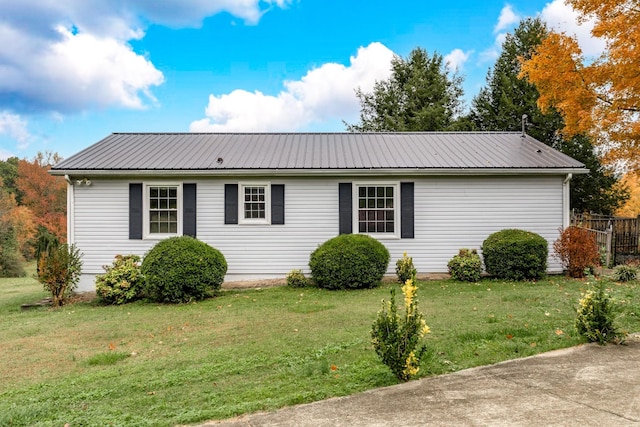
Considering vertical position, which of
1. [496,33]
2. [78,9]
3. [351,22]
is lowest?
[78,9]

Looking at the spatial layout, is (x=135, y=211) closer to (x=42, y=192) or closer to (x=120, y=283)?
(x=120, y=283)

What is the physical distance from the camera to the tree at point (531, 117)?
21359mm

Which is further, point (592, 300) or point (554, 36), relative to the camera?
point (554, 36)

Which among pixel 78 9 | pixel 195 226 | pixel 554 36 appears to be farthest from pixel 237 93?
pixel 554 36

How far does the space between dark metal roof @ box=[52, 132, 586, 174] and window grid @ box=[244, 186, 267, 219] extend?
0.67 m

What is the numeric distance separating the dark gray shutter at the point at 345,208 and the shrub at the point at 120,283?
16.4ft

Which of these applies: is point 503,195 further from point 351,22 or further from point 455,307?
point 351,22

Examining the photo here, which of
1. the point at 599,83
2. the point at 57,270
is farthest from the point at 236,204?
the point at 599,83

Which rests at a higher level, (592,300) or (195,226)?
(195,226)

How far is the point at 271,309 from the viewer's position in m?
7.94

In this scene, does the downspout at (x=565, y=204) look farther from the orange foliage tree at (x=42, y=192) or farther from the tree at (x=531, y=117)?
the orange foliage tree at (x=42, y=192)

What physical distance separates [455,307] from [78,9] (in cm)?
1221

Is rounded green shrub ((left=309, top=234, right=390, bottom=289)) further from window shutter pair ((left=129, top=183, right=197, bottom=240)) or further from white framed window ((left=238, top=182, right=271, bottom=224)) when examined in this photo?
window shutter pair ((left=129, top=183, right=197, bottom=240))

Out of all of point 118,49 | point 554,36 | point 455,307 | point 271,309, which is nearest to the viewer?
point 455,307
